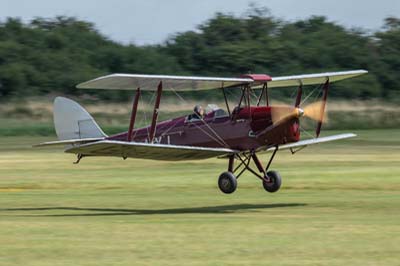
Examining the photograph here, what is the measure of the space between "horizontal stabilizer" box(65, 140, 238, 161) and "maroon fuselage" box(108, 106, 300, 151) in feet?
1.14

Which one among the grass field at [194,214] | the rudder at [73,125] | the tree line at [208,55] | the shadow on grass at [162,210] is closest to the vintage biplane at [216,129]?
the rudder at [73,125]

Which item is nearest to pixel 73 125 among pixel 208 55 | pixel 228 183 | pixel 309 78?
pixel 228 183

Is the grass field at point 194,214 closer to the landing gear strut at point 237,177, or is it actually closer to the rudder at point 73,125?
the landing gear strut at point 237,177

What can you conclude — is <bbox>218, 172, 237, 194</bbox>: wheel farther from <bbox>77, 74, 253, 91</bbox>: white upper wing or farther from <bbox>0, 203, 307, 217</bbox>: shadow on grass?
<bbox>77, 74, 253, 91</bbox>: white upper wing

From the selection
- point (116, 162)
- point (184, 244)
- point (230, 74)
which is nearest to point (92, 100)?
point (230, 74)

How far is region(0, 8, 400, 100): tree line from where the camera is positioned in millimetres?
67062

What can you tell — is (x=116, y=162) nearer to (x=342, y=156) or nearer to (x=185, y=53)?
(x=342, y=156)

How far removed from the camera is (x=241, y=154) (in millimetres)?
20953

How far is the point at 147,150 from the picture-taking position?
1970 centimetres

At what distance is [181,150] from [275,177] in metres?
2.71

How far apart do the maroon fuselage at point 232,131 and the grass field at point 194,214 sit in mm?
1245

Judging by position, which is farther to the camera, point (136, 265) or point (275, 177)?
point (275, 177)

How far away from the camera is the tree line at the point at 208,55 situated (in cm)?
6706

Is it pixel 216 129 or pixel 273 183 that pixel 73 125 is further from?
pixel 273 183
